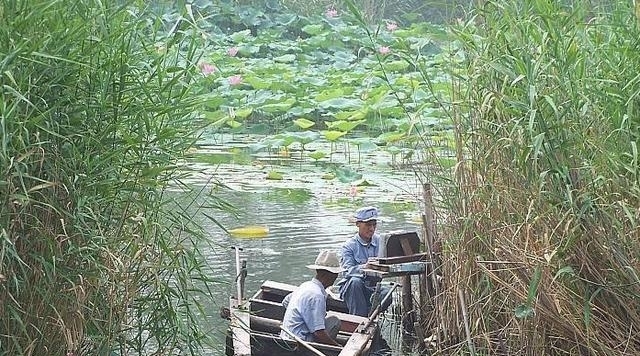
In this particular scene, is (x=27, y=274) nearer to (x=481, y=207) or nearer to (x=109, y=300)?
(x=109, y=300)

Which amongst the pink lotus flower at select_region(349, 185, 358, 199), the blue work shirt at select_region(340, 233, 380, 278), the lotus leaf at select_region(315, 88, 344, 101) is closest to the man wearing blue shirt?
the blue work shirt at select_region(340, 233, 380, 278)

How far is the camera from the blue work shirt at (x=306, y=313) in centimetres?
541

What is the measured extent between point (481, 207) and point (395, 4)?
14467 mm

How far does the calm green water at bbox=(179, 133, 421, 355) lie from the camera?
8000 mm

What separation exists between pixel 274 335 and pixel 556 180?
7.22ft

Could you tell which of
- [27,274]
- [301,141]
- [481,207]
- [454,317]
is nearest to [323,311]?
[454,317]

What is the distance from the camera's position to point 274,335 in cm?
559

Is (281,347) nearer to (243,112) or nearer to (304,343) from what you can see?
(304,343)

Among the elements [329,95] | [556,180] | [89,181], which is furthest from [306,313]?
[329,95]

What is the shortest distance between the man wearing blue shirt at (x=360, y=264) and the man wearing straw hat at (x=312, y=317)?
2.12 feet

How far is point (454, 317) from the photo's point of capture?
4.88 metres

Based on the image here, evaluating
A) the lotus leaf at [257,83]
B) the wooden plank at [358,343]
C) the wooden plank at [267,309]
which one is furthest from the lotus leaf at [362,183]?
the wooden plank at [358,343]

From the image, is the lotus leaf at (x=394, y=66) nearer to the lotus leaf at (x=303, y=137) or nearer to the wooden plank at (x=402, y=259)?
the lotus leaf at (x=303, y=137)

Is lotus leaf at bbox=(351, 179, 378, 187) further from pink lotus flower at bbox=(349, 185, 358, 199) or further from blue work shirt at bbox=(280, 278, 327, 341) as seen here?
blue work shirt at bbox=(280, 278, 327, 341)
